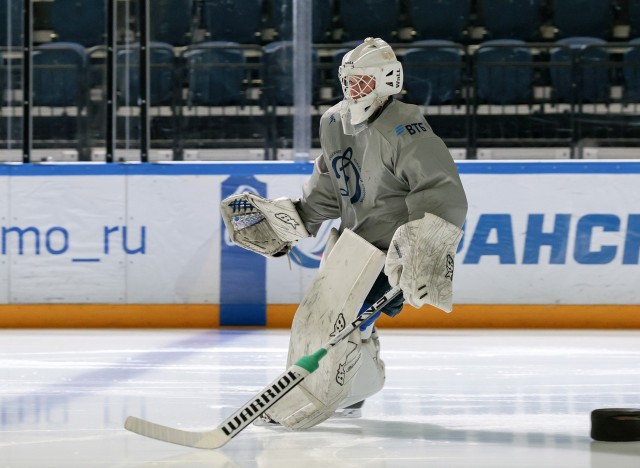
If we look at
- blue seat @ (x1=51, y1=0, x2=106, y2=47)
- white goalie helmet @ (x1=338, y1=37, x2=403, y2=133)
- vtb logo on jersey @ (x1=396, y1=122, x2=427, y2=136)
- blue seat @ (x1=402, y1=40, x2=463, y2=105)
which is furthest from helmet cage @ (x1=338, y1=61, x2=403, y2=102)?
blue seat @ (x1=51, y1=0, x2=106, y2=47)

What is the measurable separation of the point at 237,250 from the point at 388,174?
2980 mm

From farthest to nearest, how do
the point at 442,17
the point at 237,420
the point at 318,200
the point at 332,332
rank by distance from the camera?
the point at 442,17 → the point at 318,200 → the point at 332,332 → the point at 237,420

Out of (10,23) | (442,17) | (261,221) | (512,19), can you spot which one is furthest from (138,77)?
(261,221)

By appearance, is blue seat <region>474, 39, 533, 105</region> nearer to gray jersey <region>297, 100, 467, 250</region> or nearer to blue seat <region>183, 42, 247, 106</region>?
blue seat <region>183, 42, 247, 106</region>

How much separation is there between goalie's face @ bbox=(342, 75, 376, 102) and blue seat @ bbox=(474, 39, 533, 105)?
132 inches

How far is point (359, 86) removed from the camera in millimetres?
3244

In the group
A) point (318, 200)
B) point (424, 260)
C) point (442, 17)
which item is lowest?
point (424, 260)

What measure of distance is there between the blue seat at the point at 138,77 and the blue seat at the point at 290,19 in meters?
0.62

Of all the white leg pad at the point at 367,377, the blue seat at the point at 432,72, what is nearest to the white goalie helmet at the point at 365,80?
the white leg pad at the point at 367,377

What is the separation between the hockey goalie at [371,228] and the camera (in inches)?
120

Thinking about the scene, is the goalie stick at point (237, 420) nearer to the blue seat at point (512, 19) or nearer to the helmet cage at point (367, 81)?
the helmet cage at point (367, 81)

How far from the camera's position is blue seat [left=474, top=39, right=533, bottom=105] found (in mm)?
6504

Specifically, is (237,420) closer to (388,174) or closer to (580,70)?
(388,174)

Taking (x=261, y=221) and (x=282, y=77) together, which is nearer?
(x=261, y=221)
